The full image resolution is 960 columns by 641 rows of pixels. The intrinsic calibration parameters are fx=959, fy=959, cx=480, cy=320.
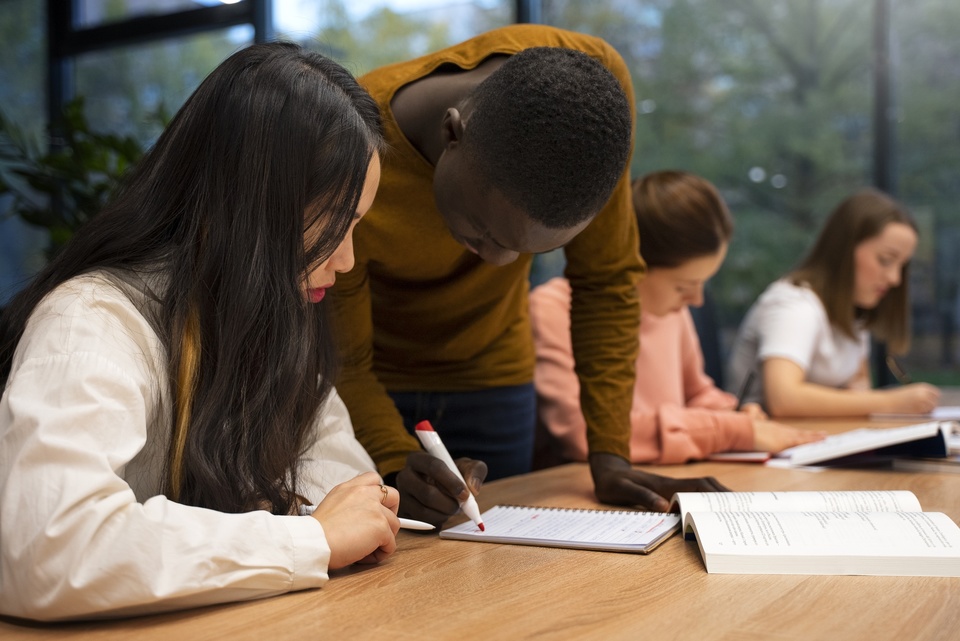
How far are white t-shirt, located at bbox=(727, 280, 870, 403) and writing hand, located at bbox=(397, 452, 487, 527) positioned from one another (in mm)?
1649

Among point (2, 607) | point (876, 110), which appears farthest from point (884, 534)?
point (876, 110)

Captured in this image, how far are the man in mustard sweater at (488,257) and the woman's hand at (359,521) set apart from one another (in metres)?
0.14

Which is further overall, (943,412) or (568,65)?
(943,412)

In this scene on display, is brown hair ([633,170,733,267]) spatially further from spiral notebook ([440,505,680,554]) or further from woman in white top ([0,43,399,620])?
woman in white top ([0,43,399,620])

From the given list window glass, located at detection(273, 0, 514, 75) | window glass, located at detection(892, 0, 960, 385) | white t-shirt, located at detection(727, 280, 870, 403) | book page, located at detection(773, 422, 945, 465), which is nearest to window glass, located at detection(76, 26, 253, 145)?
window glass, located at detection(273, 0, 514, 75)

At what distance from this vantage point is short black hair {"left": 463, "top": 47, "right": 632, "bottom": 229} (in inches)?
43.5

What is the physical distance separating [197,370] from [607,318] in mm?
770

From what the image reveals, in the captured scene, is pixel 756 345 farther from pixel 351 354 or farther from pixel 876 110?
pixel 351 354

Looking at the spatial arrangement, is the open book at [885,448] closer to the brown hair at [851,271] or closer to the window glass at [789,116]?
the brown hair at [851,271]

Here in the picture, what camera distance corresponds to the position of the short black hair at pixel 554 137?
1105 millimetres

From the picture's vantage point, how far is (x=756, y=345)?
116 inches

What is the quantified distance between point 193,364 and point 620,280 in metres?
0.80

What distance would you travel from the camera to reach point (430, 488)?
120cm

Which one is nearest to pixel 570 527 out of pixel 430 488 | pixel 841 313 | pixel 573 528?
pixel 573 528
